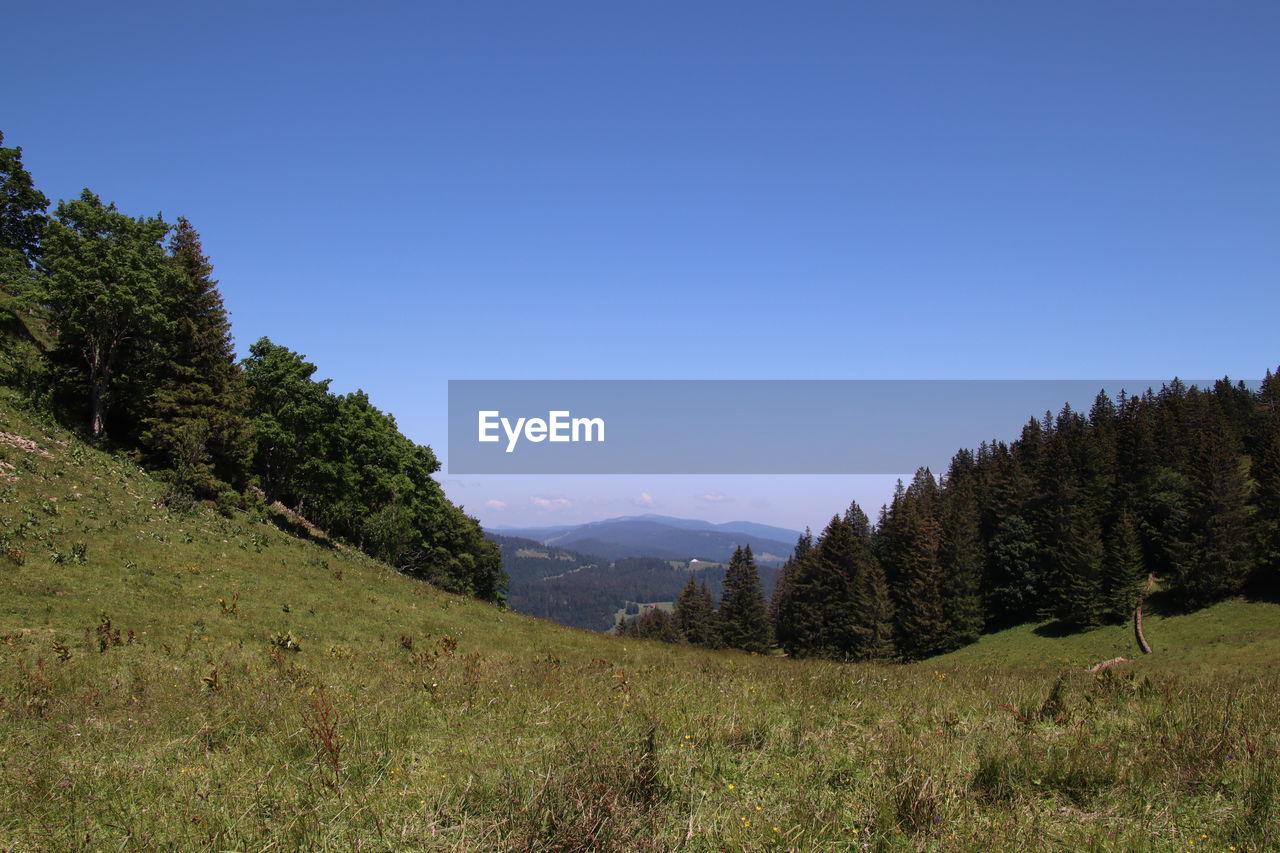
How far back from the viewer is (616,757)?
451 cm

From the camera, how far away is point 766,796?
4441 millimetres

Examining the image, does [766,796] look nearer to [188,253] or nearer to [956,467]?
[188,253]

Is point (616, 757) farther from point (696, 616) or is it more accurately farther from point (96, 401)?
point (696, 616)

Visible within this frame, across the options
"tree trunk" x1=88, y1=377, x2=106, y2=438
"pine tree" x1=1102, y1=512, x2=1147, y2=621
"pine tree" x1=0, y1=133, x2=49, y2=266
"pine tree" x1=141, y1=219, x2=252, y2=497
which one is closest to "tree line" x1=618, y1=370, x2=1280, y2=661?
"pine tree" x1=1102, y1=512, x2=1147, y2=621

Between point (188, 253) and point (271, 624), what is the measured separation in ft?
102

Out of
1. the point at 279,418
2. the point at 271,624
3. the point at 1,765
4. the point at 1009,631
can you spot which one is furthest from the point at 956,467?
the point at 1,765

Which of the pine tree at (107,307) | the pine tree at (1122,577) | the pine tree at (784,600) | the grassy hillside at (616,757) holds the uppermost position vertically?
the pine tree at (107,307)

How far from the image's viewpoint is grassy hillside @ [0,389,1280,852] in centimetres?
371

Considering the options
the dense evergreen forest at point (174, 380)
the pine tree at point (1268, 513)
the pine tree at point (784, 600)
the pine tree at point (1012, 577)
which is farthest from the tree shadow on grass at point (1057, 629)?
the dense evergreen forest at point (174, 380)

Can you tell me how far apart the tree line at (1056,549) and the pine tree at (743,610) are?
225 millimetres

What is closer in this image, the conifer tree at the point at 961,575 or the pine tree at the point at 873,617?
the pine tree at the point at 873,617

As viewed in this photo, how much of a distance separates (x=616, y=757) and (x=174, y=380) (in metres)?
39.3

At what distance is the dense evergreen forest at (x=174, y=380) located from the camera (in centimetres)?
2927

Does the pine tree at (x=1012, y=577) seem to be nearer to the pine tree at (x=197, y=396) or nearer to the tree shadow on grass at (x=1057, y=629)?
the tree shadow on grass at (x=1057, y=629)
